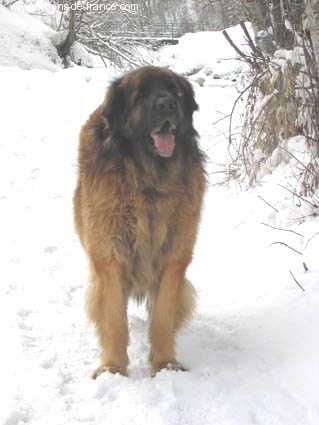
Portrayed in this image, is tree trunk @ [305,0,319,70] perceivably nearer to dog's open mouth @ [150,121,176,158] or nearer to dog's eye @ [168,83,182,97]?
dog's eye @ [168,83,182,97]

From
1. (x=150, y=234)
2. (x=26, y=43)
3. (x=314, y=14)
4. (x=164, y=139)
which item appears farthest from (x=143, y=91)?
(x=26, y=43)

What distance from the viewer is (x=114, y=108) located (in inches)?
107

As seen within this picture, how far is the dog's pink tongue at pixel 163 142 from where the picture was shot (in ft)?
8.61

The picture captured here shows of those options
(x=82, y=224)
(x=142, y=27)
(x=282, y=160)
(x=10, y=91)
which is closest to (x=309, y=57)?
(x=282, y=160)

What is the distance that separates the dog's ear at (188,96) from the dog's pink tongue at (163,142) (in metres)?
0.37

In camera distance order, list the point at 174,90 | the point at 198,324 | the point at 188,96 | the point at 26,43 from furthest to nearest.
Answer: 1. the point at 26,43
2. the point at 198,324
3. the point at 188,96
4. the point at 174,90

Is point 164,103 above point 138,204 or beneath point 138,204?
above

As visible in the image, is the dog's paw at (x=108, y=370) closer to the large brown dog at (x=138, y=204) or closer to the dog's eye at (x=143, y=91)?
the large brown dog at (x=138, y=204)

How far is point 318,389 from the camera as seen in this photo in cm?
226

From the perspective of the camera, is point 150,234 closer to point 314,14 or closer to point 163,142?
point 163,142

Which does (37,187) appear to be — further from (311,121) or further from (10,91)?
(10,91)

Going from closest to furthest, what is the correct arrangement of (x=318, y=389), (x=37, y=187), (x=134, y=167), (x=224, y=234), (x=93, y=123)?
(x=318, y=389) → (x=134, y=167) → (x=93, y=123) → (x=224, y=234) → (x=37, y=187)

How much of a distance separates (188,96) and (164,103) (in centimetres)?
44

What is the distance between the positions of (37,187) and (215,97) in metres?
5.12
